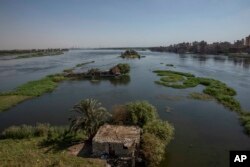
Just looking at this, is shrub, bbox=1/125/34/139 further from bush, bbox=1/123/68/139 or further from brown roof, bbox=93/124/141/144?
brown roof, bbox=93/124/141/144

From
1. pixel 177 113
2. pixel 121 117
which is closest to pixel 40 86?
pixel 177 113

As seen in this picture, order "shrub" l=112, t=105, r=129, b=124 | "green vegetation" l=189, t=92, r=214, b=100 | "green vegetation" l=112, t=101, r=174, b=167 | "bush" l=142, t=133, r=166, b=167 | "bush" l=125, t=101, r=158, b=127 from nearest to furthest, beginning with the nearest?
"bush" l=142, t=133, r=166, b=167 < "green vegetation" l=112, t=101, r=174, b=167 < "bush" l=125, t=101, r=158, b=127 < "shrub" l=112, t=105, r=129, b=124 < "green vegetation" l=189, t=92, r=214, b=100

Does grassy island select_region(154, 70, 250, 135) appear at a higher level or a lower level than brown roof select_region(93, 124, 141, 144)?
lower

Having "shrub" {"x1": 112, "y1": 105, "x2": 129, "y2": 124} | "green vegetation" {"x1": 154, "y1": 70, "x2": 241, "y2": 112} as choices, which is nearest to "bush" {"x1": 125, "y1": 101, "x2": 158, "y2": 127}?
"shrub" {"x1": 112, "y1": 105, "x2": 129, "y2": 124}

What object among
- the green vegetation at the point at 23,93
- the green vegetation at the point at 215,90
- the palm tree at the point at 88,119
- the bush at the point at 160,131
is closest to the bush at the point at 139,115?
the bush at the point at 160,131

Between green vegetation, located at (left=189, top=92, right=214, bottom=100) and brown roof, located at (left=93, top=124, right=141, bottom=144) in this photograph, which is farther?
green vegetation, located at (left=189, top=92, right=214, bottom=100)

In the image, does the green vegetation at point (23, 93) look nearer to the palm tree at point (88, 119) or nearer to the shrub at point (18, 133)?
the shrub at point (18, 133)

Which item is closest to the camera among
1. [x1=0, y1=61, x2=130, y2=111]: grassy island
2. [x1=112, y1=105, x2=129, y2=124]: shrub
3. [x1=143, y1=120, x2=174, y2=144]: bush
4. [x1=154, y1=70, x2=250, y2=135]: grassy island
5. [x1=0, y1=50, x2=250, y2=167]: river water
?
[x1=143, y1=120, x2=174, y2=144]: bush
